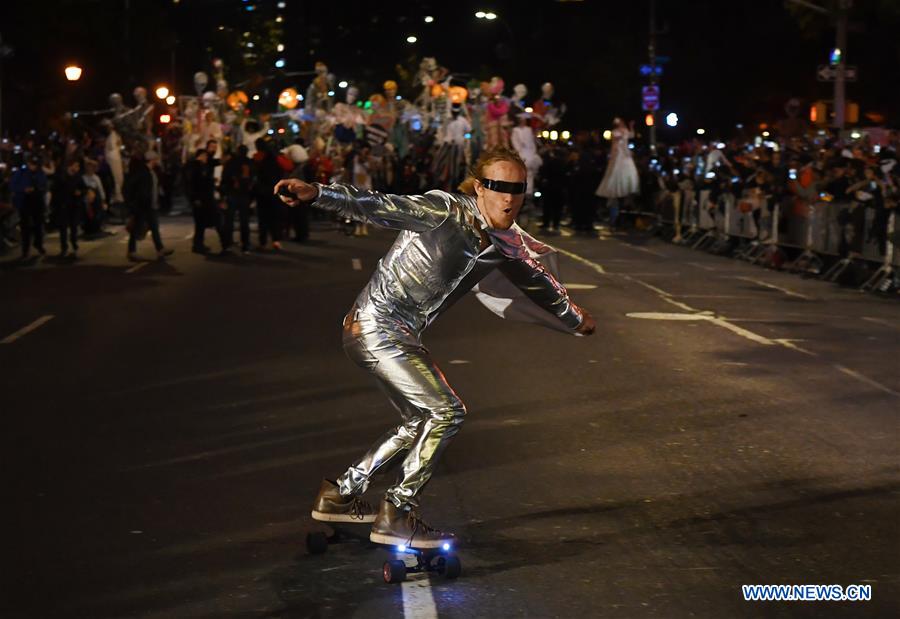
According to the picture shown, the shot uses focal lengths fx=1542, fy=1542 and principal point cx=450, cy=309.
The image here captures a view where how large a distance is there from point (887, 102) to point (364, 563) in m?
46.3

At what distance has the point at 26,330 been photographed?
50.5ft

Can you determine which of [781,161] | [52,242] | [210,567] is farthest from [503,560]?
[52,242]

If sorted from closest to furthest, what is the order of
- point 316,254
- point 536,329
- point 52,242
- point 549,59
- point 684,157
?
point 536,329 < point 316,254 < point 52,242 < point 684,157 < point 549,59

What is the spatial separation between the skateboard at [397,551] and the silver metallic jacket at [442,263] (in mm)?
895

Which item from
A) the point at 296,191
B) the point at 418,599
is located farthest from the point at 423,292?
the point at 418,599

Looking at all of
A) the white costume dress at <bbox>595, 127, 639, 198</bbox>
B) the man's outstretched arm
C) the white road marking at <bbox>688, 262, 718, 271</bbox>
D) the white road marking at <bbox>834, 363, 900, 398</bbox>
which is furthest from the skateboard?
the white costume dress at <bbox>595, 127, 639, 198</bbox>

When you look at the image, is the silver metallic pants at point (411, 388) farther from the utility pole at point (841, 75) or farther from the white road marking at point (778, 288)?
the utility pole at point (841, 75)

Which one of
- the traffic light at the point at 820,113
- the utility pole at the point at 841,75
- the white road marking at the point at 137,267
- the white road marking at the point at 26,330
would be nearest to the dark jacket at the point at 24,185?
the white road marking at the point at 137,267

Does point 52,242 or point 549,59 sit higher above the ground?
point 549,59

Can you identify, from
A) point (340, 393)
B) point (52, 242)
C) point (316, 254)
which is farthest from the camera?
point (52, 242)

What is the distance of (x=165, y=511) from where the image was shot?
7.42 meters

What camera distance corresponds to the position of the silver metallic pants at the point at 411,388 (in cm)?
625

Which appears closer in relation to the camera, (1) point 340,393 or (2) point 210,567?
(2) point 210,567

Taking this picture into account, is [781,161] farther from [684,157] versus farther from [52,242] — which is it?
[52,242]
